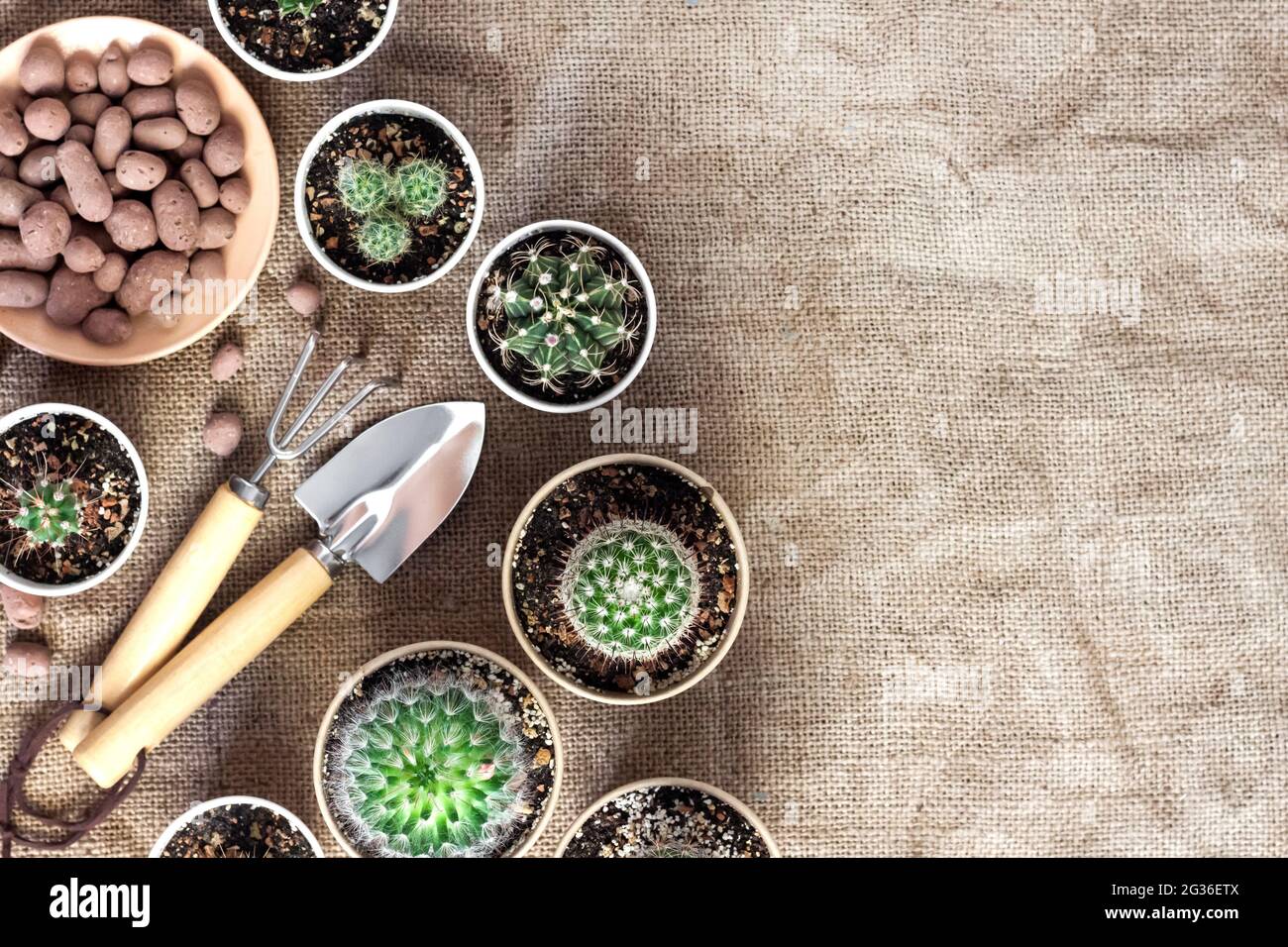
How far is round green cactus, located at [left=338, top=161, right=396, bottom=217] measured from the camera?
1601 mm

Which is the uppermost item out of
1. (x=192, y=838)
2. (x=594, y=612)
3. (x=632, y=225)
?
(x=632, y=225)

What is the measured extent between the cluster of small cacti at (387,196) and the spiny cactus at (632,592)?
Answer: 0.64 metres

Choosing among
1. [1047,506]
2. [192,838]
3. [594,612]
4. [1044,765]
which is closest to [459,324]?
[594,612]

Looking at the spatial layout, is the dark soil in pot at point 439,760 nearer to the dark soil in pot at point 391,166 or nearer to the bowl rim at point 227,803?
the bowl rim at point 227,803

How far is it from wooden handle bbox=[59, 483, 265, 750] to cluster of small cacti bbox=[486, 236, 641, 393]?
1.79 feet

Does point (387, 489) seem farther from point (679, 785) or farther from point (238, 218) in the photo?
point (679, 785)

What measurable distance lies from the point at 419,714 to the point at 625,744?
1.37ft

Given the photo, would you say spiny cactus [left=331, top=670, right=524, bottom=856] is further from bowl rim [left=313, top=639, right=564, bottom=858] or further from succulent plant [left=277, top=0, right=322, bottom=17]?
succulent plant [left=277, top=0, right=322, bottom=17]

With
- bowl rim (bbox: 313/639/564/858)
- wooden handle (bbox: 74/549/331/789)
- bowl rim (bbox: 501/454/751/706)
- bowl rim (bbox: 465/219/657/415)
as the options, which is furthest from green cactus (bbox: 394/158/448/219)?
bowl rim (bbox: 313/639/564/858)

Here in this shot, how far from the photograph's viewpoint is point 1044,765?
1792 millimetres

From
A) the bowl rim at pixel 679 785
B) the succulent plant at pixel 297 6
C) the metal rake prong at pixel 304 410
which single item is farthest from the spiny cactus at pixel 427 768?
the succulent plant at pixel 297 6

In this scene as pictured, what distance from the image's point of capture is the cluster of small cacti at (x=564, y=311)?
5.08 ft

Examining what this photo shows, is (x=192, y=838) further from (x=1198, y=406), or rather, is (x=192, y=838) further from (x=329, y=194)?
(x=1198, y=406)

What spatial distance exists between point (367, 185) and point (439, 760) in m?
0.95
